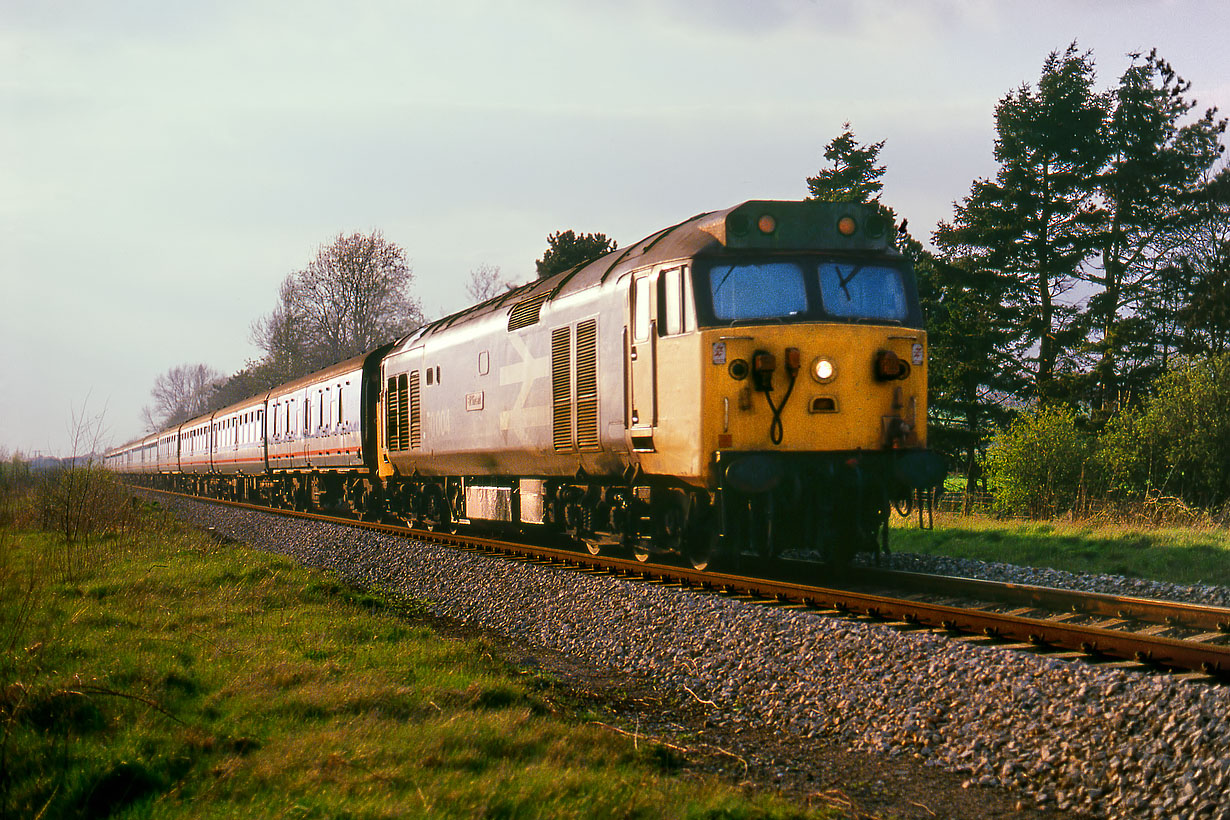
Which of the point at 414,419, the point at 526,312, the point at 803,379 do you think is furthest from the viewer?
the point at 414,419

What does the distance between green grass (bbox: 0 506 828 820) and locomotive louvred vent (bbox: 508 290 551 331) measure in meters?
4.95

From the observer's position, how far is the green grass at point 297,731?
4156 millimetres

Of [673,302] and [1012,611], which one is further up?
[673,302]

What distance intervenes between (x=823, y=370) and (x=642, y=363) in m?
1.75

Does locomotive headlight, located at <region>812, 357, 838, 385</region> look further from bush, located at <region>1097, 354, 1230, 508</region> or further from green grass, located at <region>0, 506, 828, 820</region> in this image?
bush, located at <region>1097, 354, 1230, 508</region>

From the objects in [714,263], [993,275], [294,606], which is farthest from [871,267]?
[993,275]

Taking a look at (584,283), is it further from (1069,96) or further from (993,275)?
(1069,96)

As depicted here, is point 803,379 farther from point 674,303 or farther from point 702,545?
point 702,545

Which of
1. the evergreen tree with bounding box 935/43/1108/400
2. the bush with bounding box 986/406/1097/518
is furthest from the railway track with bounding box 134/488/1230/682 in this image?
the evergreen tree with bounding box 935/43/1108/400

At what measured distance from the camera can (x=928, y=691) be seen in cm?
538

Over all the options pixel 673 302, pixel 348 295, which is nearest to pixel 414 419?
pixel 673 302

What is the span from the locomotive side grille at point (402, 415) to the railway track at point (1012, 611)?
24.4 ft

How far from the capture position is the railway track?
533 centimetres

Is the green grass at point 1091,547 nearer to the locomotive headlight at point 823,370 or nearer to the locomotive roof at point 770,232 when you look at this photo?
the locomotive headlight at point 823,370
